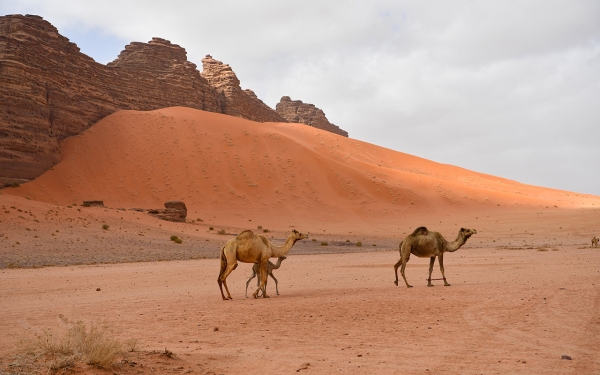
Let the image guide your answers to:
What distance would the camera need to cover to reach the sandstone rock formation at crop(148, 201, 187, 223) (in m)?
43.0

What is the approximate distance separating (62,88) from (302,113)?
87.2 meters

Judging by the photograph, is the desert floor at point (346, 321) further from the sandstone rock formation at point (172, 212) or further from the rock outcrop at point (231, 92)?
the rock outcrop at point (231, 92)

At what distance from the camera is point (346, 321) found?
9531 mm

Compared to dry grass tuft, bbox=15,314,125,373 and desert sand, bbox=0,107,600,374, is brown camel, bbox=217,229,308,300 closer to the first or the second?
desert sand, bbox=0,107,600,374

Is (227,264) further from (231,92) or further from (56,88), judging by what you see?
(231,92)

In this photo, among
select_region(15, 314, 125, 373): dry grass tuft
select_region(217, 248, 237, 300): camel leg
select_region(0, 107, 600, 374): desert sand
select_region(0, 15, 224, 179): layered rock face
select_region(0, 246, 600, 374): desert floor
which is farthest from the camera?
select_region(0, 15, 224, 179): layered rock face

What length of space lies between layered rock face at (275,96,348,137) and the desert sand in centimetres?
7055

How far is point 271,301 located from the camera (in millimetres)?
12242

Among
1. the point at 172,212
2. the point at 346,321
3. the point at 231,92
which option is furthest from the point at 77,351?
the point at 231,92

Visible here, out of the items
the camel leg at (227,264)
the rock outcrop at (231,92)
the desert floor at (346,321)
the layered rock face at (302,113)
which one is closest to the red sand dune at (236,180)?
the rock outcrop at (231,92)

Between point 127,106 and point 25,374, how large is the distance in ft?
253

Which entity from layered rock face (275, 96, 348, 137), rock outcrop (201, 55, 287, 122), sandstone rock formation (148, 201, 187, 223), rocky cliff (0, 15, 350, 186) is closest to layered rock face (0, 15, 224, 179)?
rocky cliff (0, 15, 350, 186)

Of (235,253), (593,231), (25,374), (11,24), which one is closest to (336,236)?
(593,231)

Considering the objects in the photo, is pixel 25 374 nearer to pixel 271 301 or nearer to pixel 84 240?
pixel 271 301
